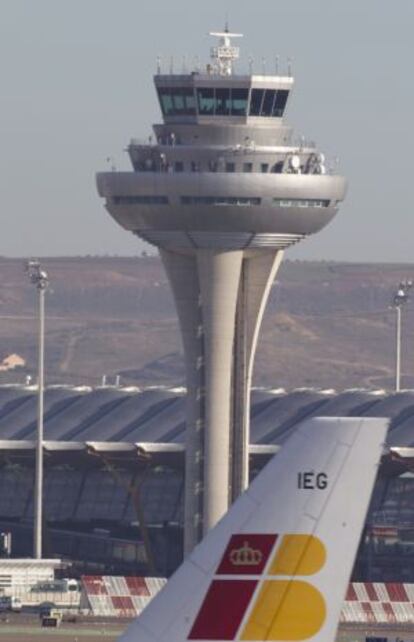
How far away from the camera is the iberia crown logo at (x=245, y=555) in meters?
35.8

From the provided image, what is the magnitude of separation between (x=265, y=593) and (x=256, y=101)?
336ft

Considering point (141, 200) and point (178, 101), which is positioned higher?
point (178, 101)

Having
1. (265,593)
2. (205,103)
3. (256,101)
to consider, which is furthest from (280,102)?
(265,593)

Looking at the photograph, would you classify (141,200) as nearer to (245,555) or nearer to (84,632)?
(84,632)

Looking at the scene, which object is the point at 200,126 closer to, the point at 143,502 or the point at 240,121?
the point at 240,121

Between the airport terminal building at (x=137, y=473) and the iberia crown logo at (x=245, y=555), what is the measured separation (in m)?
117

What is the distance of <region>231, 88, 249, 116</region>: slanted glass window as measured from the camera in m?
137

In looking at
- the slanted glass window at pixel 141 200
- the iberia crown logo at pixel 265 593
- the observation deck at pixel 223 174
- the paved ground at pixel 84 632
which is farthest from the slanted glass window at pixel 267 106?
the iberia crown logo at pixel 265 593

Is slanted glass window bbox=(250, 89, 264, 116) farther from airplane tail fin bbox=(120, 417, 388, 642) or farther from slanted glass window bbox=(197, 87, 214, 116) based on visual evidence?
airplane tail fin bbox=(120, 417, 388, 642)

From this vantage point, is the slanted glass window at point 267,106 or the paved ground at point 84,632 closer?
the paved ground at point 84,632

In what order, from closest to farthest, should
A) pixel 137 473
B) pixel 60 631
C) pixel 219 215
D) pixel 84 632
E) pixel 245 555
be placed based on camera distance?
pixel 245 555 < pixel 84 632 < pixel 60 631 < pixel 219 215 < pixel 137 473

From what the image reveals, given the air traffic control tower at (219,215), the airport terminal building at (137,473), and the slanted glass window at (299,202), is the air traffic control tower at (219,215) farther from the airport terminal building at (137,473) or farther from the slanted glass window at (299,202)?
the airport terminal building at (137,473)

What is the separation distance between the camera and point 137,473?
544 ft

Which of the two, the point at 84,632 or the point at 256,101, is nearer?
the point at 84,632
